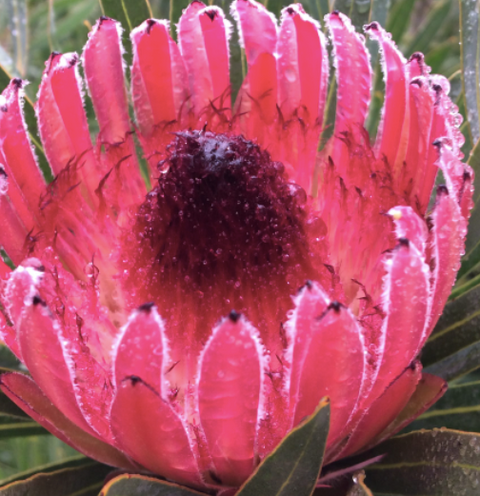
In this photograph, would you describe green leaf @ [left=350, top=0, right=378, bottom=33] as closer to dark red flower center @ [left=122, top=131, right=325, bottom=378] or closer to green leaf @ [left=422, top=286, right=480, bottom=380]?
dark red flower center @ [left=122, top=131, right=325, bottom=378]

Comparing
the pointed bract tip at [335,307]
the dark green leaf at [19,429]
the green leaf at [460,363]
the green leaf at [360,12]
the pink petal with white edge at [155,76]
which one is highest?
the green leaf at [360,12]

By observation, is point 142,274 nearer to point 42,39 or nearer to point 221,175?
point 221,175

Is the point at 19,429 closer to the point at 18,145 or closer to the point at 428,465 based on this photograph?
the point at 18,145

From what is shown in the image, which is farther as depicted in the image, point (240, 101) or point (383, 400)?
point (240, 101)

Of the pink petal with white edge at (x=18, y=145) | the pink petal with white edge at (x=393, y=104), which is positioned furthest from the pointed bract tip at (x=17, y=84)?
the pink petal with white edge at (x=393, y=104)

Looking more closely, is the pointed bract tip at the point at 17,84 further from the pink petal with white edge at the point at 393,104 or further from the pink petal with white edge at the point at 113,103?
the pink petal with white edge at the point at 393,104

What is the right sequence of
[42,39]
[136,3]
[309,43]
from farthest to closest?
[42,39] < [136,3] < [309,43]

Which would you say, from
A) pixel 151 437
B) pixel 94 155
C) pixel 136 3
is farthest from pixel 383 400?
pixel 136 3
